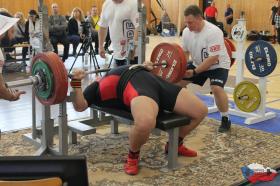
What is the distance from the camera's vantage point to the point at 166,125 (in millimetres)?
2688

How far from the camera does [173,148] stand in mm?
2816

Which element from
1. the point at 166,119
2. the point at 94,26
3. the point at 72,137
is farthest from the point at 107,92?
the point at 94,26

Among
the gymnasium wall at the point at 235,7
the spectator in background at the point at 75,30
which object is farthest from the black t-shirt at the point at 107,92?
the gymnasium wall at the point at 235,7

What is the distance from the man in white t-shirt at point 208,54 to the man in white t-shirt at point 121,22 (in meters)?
0.55

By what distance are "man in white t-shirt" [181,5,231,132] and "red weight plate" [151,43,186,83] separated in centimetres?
23

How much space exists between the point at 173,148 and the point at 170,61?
2.99 feet

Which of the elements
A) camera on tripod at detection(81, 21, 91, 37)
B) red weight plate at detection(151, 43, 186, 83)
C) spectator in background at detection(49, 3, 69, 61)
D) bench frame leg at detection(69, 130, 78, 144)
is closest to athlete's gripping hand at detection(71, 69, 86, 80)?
bench frame leg at detection(69, 130, 78, 144)

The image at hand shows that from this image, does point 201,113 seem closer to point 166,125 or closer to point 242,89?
point 166,125

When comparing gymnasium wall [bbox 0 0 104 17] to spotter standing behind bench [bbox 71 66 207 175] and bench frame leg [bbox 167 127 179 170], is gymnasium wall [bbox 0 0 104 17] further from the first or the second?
bench frame leg [bbox 167 127 179 170]

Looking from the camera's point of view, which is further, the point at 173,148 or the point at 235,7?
the point at 235,7

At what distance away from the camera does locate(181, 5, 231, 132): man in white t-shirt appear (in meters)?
3.60

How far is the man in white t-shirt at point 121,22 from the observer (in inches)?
153

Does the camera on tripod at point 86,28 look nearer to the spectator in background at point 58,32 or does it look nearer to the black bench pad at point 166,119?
the spectator in background at point 58,32

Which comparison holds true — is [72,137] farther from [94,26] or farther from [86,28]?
[94,26]
